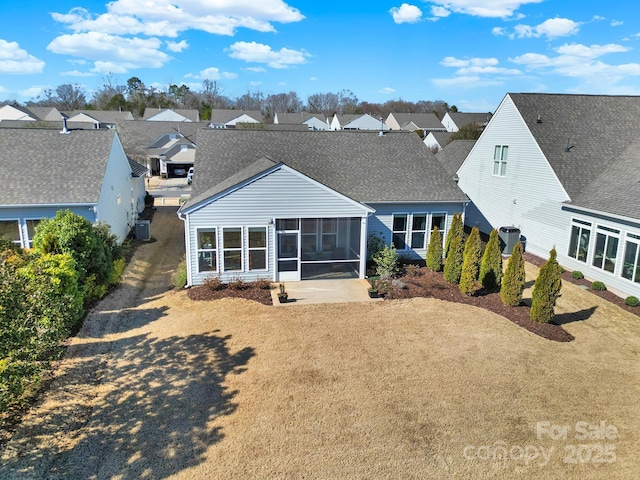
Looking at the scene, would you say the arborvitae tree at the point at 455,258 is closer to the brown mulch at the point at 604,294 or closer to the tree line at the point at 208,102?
the brown mulch at the point at 604,294

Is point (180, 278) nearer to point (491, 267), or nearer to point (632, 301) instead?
point (491, 267)

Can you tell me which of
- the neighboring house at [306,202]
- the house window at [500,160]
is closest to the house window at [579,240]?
the neighboring house at [306,202]

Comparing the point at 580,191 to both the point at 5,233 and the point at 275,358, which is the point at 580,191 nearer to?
the point at 275,358

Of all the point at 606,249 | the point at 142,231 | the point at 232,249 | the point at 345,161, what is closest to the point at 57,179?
the point at 142,231

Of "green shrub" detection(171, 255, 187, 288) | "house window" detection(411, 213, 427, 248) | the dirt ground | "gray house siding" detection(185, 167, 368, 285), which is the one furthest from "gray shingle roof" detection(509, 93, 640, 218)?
"green shrub" detection(171, 255, 187, 288)

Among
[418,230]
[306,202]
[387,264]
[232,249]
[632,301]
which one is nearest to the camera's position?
[632,301]

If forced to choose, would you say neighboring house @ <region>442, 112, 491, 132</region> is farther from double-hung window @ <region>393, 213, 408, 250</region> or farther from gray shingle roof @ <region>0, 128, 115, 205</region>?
gray shingle roof @ <region>0, 128, 115, 205</region>
